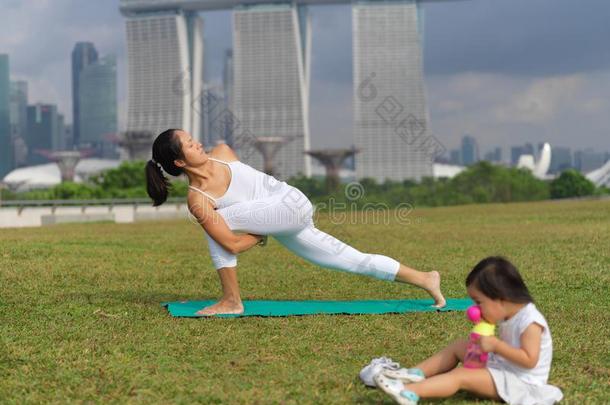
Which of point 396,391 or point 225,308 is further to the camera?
point 225,308

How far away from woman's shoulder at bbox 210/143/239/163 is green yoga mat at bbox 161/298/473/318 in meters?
1.13

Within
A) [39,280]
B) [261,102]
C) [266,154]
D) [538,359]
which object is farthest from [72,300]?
[261,102]

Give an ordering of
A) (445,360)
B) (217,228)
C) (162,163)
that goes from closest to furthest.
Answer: (445,360), (217,228), (162,163)

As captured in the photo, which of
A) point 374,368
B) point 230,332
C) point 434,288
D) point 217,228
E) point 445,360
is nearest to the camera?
point 374,368

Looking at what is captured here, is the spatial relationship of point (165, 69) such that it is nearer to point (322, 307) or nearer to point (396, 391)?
point (322, 307)

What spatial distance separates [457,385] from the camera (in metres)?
3.52

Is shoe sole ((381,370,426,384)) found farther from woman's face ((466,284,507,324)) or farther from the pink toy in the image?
woman's face ((466,284,507,324))

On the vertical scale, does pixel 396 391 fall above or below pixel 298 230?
below

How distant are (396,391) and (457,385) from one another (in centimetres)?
32

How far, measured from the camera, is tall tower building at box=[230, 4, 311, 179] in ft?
509

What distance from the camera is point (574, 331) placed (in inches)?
206

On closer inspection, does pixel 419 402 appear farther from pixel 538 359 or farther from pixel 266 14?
pixel 266 14

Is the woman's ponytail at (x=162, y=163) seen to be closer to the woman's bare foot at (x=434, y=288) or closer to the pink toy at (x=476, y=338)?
the woman's bare foot at (x=434, y=288)

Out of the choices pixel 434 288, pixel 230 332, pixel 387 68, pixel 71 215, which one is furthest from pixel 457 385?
pixel 387 68
